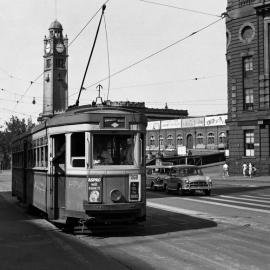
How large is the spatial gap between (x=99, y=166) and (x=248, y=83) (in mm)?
41118

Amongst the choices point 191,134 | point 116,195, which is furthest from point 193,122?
point 116,195

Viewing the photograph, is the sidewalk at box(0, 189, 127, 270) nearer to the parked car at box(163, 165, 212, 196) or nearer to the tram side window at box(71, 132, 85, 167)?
the tram side window at box(71, 132, 85, 167)

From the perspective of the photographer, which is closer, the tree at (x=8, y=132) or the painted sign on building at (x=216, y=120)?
the painted sign on building at (x=216, y=120)

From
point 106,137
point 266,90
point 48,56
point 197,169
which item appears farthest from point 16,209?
point 48,56

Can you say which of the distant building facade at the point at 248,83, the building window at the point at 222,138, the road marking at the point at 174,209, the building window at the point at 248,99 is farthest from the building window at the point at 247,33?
the building window at the point at 222,138

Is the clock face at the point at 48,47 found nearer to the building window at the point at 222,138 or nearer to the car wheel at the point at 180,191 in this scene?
the building window at the point at 222,138

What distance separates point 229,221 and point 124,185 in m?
4.39

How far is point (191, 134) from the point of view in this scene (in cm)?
10531

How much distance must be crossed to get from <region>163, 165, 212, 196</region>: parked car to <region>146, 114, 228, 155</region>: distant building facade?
205ft

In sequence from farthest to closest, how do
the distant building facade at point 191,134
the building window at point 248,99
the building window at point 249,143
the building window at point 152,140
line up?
the building window at point 152,140 < the distant building facade at point 191,134 < the building window at point 248,99 < the building window at point 249,143

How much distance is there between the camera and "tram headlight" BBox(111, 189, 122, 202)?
36.7 feet

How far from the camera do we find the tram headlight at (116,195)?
36.7ft

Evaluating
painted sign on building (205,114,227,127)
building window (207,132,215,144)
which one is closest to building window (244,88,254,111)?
painted sign on building (205,114,227,127)

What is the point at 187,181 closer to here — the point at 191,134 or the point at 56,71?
the point at 191,134
